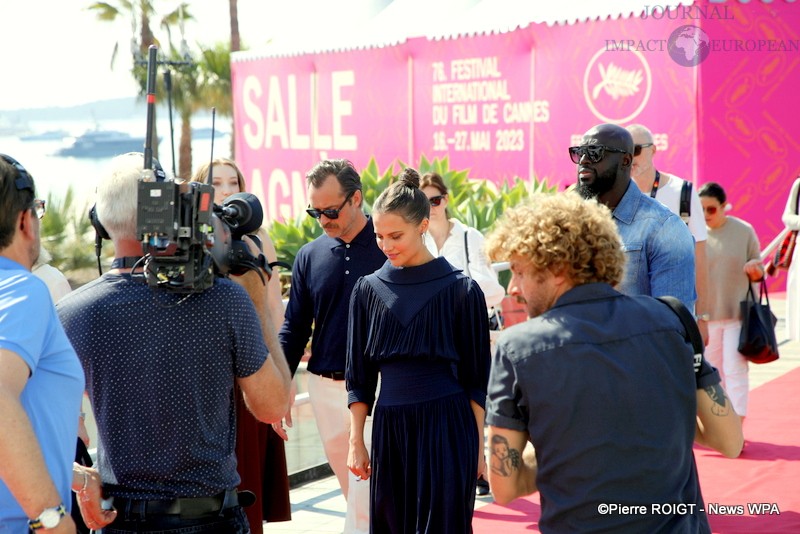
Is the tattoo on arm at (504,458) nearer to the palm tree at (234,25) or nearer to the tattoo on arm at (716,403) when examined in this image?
the tattoo on arm at (716,403)

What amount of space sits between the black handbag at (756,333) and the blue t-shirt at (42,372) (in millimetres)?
5309

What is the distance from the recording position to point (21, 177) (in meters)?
2.54

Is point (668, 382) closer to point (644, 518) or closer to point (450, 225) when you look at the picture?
point (644, 518)

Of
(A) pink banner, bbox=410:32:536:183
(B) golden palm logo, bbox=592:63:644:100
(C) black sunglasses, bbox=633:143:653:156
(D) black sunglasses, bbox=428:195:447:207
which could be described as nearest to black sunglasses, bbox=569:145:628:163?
(C) black sunglasses, bbox=633:143:653:156

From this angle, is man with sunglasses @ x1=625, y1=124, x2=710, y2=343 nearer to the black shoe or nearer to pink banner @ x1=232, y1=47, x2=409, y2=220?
the black shoe

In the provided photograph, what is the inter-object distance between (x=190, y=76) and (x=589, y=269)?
3143 cm

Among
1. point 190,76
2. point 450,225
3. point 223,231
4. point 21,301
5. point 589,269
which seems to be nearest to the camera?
point 21,301

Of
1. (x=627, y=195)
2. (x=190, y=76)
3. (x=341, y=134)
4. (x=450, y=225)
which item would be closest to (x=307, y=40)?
(x=341, y=134)

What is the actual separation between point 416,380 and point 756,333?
3.69 metres

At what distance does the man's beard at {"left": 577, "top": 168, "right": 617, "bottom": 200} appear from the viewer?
425 centimetres

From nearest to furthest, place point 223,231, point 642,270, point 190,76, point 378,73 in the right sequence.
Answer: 1. point 223,231
2. point 642,270
3. point 378,73
4. point 190,76

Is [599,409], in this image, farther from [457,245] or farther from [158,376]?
[457,245]

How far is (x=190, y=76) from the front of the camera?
3259 cm

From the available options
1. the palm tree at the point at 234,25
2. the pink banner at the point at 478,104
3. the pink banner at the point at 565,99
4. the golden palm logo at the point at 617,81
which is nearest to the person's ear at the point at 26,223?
the pink banner at the point at 565,99
